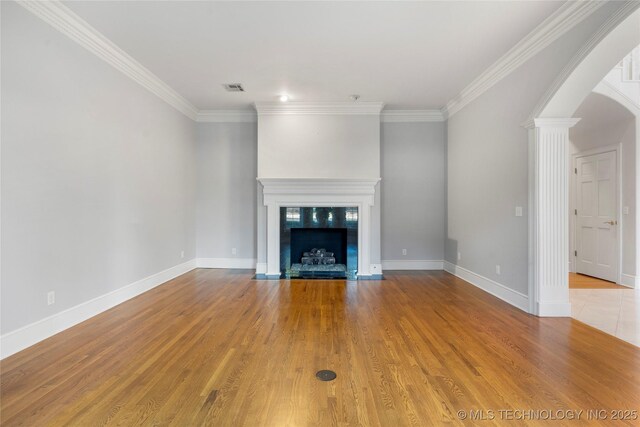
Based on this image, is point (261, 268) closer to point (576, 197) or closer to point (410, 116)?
point (410, 116)

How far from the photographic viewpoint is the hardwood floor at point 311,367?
169 cm

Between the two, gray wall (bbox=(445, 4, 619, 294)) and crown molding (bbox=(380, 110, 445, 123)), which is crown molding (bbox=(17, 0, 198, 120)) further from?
gray wall (bbox=(445, 4, 619, 294))

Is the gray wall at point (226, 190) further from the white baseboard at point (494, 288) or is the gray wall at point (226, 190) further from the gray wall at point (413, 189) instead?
the white baseboard at point (494, 288)

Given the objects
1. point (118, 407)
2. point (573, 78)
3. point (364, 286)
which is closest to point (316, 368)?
point (118, 407)

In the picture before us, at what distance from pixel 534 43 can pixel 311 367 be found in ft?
A: 12.5

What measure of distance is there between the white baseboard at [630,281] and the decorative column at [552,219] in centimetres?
220

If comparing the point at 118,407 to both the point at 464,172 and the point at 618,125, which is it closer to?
the point at 464,172

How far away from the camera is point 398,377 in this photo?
202cm

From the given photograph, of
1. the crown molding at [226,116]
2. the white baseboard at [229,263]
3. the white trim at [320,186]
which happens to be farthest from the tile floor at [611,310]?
the crown molding at [226,116]

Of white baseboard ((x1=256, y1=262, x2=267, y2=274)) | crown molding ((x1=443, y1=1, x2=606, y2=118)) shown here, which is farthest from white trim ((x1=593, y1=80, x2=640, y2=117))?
white baseboard ((x1=256, y1=262, x2=267, y2=274))

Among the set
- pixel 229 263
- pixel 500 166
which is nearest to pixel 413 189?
pixel 500 166

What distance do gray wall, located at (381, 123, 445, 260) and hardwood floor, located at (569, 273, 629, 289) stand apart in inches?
75.8

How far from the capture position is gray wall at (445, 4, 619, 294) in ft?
10.1

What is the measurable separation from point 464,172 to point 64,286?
5242mm
